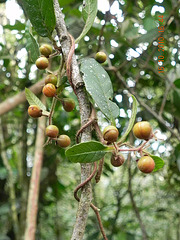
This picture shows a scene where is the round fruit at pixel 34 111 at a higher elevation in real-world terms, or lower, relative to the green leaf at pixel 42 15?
lower

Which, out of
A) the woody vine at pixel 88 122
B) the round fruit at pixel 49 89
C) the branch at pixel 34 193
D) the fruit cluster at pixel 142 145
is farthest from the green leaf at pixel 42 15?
the branch at pixel 34 193

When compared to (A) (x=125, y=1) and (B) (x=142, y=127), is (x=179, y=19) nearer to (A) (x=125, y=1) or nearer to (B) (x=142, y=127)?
(A) (x=125, y=1)

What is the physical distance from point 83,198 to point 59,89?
0.21 metres

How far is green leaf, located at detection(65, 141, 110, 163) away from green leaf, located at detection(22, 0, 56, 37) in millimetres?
252

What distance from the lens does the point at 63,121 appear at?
1.46m

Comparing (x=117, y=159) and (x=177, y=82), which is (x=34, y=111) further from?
(x=177, y=82)

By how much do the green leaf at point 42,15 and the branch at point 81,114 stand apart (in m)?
0.02

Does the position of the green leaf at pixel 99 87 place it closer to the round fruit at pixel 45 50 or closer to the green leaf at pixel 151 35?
the round fruit at pixel 45 50

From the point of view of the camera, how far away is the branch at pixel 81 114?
39cm

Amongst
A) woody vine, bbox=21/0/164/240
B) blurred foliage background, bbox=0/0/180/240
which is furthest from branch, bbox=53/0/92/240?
blurred foliage background, bbox=0/0/180/240

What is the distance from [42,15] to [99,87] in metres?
0.18

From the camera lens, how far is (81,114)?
44 cm

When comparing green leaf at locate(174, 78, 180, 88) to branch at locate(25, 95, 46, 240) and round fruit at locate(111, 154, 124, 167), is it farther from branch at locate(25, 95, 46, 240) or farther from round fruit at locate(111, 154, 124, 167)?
round fruit at locate(111, 154, 124, 167)

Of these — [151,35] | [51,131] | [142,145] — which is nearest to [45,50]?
[51,131]
